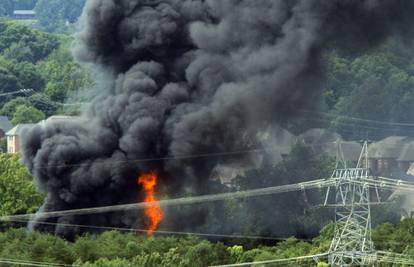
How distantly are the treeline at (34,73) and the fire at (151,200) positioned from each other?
42176mm

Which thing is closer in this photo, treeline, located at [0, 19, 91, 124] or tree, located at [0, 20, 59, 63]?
treeline, located at [0, 19, 91, 124]

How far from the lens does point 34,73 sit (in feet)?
510

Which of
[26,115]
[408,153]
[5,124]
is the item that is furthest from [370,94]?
[5,124]

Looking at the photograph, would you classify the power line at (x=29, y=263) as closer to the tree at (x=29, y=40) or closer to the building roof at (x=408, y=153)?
the building roof at (x=408, y=153)

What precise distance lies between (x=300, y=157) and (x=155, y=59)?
43.7 feet

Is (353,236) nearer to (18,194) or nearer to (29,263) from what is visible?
(29,263)

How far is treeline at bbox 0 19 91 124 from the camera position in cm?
13425


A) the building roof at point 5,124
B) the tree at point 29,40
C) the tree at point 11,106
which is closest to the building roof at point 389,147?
the building roof at point 5,124

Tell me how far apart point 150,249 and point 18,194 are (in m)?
19.8

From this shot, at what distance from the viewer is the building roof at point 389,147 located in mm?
98312

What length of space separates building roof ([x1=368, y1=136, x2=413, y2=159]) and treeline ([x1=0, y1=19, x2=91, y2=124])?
21.5 m

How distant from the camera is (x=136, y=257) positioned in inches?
2376

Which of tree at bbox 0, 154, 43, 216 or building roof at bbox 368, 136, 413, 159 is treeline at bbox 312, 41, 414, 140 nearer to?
building roof at bbox 368, 136, 413, 159

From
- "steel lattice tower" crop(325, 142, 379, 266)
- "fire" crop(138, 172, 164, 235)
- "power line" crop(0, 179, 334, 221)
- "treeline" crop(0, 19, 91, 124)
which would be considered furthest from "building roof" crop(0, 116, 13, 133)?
"steel lattice tower" crop(325, 142, 379, 266)
